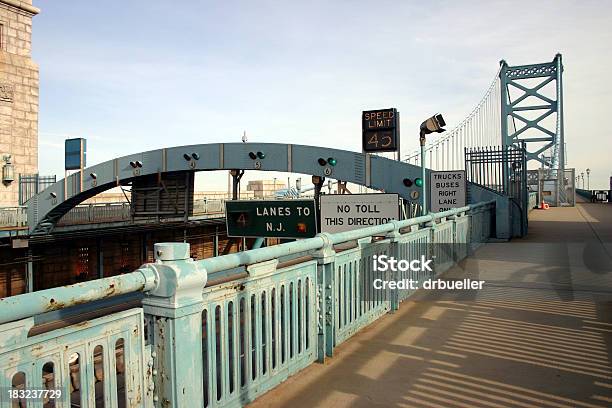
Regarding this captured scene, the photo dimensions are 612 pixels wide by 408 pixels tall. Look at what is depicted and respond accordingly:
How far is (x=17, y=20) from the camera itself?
32.6 meters

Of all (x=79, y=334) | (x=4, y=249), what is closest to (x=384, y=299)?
(x=79, y=334)

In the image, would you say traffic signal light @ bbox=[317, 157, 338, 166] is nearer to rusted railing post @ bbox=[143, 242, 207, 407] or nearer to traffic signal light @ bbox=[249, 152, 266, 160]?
traffic signal light @ bbox=[249, 152, 266, 160]

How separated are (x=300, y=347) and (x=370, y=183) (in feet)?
50.3

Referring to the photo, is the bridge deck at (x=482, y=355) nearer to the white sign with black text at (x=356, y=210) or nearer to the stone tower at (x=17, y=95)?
the white sign with black text at (x=356, y=210)

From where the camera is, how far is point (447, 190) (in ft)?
38.1

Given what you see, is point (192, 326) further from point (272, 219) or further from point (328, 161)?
point (328, 161)

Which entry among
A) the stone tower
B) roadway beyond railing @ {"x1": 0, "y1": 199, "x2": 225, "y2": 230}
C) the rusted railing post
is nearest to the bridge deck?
the rusted railing post

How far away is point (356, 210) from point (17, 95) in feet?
107

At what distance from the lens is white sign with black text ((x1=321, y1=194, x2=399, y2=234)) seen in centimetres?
717

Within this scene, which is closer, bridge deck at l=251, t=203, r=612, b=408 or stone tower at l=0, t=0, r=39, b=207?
bridge deck at l=251, t=203, r=612, b=408

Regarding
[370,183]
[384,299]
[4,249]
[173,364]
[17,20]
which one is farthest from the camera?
[17,20]

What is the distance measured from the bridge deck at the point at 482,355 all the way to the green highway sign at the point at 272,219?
70.3 inches

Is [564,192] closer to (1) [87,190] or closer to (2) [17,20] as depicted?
(1) [87,190]

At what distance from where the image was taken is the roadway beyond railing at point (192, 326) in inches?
84.2
